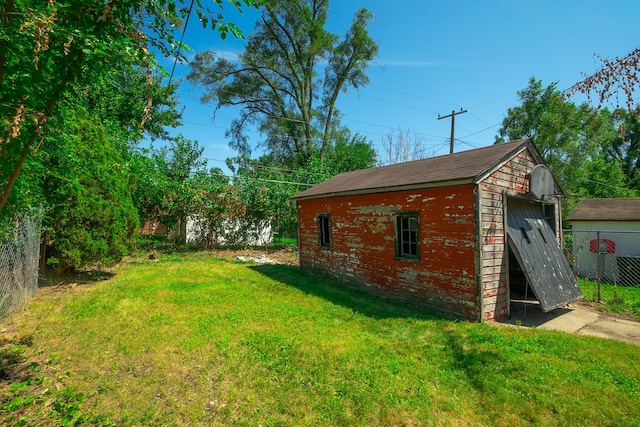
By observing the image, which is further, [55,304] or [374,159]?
[374,159]

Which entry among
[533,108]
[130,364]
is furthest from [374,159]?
[130,364]

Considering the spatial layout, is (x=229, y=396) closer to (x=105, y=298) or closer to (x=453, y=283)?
(x=453, y=283)

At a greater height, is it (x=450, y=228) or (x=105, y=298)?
(x=450, y=228)

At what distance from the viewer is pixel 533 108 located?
23.2 meters

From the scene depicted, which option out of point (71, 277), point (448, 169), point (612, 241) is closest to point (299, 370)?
point (448, 169)

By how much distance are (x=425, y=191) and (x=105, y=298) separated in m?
8.36

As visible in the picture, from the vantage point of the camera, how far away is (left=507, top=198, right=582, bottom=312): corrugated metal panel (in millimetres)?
6570

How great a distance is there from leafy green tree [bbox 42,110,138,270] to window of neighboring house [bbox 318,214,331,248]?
643 centimetres

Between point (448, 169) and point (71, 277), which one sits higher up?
point (448, 169)

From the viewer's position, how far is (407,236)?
784 cm

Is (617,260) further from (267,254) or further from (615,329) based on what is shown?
(267,254)

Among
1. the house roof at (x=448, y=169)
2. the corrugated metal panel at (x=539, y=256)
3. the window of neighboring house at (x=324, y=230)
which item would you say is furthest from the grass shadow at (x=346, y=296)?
the house roof at (x=448, y=169)

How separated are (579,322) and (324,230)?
7250 mm

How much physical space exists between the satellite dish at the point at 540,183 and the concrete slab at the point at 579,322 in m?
2.80
